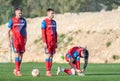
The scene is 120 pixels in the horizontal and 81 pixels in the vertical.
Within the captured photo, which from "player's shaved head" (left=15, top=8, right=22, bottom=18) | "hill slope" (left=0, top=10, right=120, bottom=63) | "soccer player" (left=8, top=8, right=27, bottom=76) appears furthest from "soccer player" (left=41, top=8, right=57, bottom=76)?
"hill slope" (left=0, top=10, right=120, bottom=63)

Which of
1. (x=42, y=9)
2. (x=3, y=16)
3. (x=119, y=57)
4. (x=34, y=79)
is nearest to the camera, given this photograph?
(x=34, y=79)

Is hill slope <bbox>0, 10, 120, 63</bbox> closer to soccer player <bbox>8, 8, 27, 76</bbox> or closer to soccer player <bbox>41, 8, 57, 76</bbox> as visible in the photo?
soccer player <bbox>41, 8, 57, 76</bbox>

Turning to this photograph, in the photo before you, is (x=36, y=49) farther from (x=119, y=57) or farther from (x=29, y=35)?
(x=119, y=57)

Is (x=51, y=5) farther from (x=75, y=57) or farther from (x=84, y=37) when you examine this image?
(x=75, y=57)

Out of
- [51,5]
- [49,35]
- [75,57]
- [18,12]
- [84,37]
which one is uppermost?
[51,5]

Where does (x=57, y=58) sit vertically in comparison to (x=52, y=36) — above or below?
below

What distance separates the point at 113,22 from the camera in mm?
61625

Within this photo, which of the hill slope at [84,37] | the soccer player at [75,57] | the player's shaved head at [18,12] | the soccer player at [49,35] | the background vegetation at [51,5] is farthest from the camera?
the background vegetation at [51,5]

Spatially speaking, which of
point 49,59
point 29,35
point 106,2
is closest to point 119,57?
point 29,35

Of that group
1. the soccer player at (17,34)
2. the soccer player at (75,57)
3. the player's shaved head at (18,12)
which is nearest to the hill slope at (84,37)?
the soccer player at (75,57)

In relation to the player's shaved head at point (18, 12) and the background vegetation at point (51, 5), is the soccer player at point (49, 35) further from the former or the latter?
the background vegetation at point (51, 5)

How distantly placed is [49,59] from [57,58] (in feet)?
97.4

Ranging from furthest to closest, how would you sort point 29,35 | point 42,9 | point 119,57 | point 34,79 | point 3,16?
point 42,9 → point 3,16 → point 29,35 → point 119,57 → point 34,79

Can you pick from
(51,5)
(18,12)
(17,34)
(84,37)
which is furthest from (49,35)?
(51,5)
